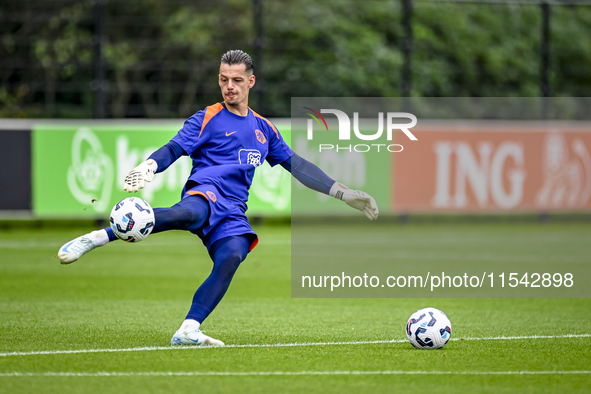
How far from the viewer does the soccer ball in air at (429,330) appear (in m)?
6.32

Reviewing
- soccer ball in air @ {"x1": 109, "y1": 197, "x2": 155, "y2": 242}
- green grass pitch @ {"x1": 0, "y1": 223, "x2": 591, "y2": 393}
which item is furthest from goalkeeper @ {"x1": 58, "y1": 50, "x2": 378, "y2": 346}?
green grass pitch @ {"x1": 0, "y1": 223, "x2": 591, "y2": 393}

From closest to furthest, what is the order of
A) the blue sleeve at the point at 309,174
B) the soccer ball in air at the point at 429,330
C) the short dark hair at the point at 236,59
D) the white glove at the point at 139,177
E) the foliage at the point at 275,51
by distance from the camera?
the white glove at the point at 139,177
the soccer ball in air at the point at 429,330
the short dark hair at the point at 236,59
the blue sleeve at the point at 309,174
the foliage at the point at 275,51

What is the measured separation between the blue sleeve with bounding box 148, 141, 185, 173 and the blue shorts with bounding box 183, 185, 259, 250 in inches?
11.1

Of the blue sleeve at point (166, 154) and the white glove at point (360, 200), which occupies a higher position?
the blue sleeve at point (166, 154)

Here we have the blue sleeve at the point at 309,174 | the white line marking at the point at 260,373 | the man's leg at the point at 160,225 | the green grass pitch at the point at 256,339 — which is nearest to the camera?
the green grass pitch at the point at 256,339

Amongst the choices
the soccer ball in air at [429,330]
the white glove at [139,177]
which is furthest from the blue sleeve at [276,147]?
the soccer ball in air at [429,330]

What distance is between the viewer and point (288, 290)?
10328 millimetres

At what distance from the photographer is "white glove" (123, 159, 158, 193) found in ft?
18.5

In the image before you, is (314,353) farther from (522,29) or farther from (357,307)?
(522,29)

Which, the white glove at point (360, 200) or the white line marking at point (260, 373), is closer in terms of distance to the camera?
the white line marking at point (260, 373)

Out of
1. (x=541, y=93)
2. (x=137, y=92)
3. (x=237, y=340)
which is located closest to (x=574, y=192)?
(x=541, y=93)

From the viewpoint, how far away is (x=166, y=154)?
20.3 ft

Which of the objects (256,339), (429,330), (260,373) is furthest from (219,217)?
(429,330)

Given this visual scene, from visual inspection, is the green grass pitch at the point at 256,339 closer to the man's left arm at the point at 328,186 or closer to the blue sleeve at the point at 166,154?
the man's left arm at the point at 328,186
